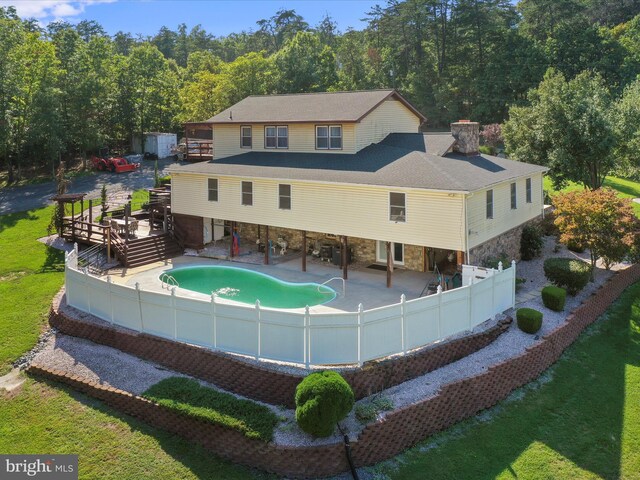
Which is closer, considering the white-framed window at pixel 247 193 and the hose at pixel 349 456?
the hose at pixel 349 456

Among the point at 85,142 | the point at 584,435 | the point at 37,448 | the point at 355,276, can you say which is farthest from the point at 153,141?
the point at 584,435

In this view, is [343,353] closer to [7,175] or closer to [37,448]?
[37,448]

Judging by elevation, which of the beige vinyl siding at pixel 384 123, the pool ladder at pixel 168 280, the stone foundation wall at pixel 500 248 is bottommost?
the pool ladder at pixel 168 280

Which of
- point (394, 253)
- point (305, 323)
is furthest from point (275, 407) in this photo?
point (394, 253)

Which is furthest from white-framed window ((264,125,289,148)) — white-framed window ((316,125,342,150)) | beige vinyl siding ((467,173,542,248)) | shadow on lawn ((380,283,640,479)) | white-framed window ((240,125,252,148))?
shadow on lawn ((380,283,640,479))

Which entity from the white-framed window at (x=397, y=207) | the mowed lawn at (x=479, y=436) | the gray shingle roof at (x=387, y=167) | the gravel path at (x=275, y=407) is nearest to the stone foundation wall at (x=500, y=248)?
the gray shingle roof at (x=387, y=167)

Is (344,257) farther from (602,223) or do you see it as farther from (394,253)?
(602,223)

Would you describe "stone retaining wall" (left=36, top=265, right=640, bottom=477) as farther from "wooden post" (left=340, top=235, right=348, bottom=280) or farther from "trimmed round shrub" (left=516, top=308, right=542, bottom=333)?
"wooden post" (left=340, top=235, right=348, bottom=280)

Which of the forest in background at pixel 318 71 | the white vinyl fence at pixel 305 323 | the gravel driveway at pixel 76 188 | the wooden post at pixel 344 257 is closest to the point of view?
the white vinyl fence at pixel 305 323

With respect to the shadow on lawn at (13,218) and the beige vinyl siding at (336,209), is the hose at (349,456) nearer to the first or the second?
the beige vinyl siding at (336,209)
